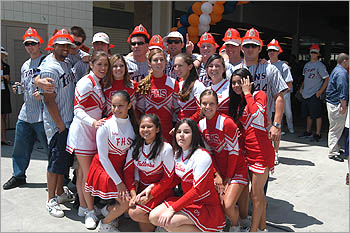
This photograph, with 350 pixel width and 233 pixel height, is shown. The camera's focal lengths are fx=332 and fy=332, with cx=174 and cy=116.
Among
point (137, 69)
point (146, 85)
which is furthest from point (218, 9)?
point (146, 85)

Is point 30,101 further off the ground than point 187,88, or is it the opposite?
point 187,88

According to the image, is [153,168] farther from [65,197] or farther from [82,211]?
[65,197]

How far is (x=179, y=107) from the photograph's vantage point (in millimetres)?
3807

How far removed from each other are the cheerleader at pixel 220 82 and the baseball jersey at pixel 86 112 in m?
1.21

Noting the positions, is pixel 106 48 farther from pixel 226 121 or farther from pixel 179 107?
pixel 226 121

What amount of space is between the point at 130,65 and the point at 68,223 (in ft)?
6.63

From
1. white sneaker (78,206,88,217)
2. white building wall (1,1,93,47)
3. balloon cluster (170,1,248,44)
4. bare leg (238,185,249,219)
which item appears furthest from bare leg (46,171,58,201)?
balloon cluster (170,1,248,44)

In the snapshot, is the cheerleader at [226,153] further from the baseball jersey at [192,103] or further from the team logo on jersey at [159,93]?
the team logo on jersey at [159,93]

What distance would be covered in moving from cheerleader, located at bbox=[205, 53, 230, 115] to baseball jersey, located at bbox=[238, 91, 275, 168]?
0.80 ft

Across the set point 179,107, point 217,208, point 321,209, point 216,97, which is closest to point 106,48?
point 179,107

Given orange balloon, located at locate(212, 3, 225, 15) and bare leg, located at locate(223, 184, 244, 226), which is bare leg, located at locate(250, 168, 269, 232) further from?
orange balloon, located at locate(212, 3, 225, 15)

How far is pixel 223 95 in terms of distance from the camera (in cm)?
347

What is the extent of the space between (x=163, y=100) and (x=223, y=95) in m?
0.67

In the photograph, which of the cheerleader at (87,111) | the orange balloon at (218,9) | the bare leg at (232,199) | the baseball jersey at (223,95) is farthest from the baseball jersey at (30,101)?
the orange balloon at (218,9)
